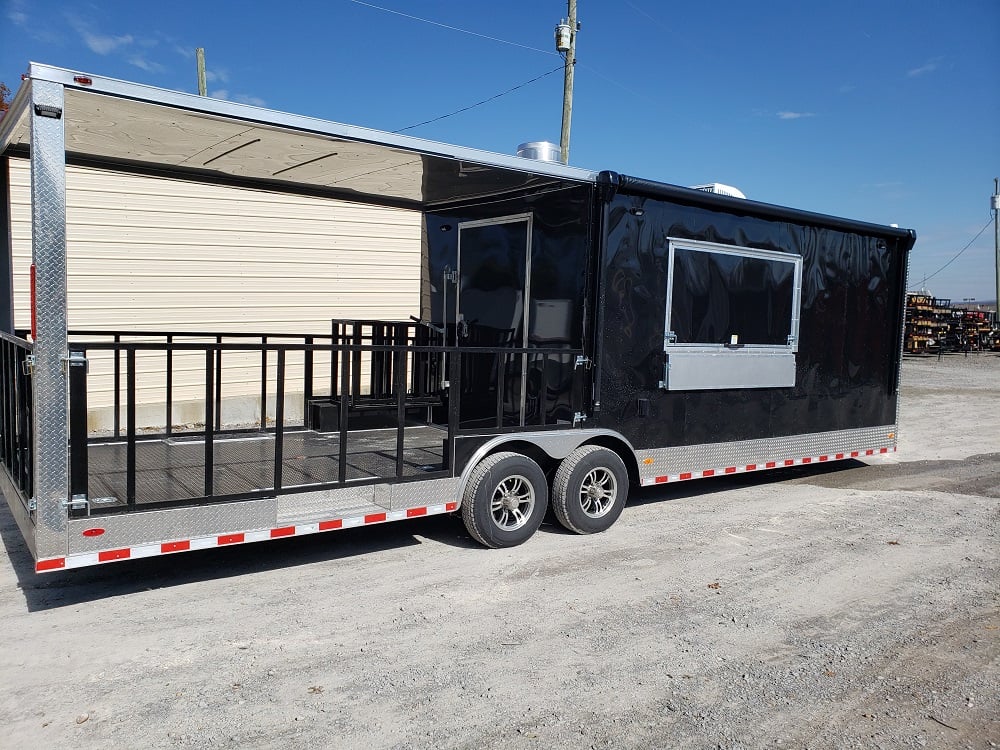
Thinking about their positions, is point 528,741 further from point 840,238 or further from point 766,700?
point 840,238

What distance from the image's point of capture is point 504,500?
5.93 metres

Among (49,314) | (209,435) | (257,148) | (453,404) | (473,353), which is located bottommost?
(209,435)

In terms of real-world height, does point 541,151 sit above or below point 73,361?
above

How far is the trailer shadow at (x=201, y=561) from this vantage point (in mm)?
4891

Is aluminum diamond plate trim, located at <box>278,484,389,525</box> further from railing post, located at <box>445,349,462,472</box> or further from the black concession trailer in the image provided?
railing post, located at <box>445,349,462,472</box>

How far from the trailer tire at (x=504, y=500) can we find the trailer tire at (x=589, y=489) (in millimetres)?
150

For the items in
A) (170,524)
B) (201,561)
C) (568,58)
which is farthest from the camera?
(568,58)

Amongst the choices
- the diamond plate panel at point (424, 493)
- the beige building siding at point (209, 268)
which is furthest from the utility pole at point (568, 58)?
the diamond plate panel at point (424, 493)

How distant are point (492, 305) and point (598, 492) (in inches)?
85.1

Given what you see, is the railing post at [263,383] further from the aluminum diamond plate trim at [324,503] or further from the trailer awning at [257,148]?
the trailer awning at [257,148]

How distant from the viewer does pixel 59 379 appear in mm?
4148

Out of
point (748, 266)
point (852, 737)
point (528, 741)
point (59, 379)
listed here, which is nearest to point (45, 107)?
point (59, 379)

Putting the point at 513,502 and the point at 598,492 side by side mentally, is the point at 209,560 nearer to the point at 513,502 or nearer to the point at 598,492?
the point at 513,502

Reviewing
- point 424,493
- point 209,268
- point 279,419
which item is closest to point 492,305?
point 424,493
